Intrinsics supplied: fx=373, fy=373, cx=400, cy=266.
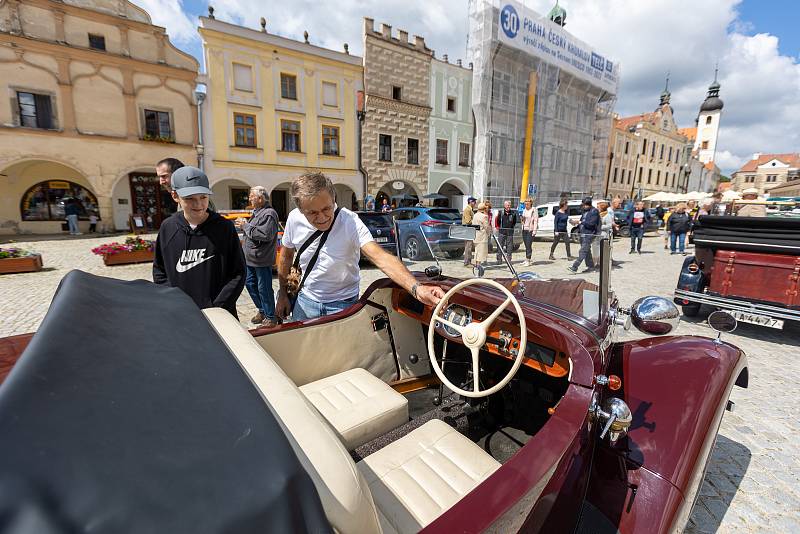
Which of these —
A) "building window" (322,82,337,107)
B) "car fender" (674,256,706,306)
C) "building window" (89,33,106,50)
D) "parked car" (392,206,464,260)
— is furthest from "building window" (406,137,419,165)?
"parked car" (392,206,464,260)

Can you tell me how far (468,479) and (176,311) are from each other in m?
1.40

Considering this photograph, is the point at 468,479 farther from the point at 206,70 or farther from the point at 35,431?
the point at 206,70

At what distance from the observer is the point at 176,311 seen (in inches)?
53.5

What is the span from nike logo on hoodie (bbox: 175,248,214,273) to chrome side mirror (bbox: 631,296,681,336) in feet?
9.18

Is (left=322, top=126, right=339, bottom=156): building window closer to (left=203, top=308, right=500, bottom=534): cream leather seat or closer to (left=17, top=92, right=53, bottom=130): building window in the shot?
(left=17, top=92, right=53, bottom=130): building window

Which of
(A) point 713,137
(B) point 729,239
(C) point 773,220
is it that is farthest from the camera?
(A) point 713,137

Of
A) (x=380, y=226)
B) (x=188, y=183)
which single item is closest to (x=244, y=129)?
(x=380, y=226)

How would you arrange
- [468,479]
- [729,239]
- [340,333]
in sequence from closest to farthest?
[468,479]
[340,333]
[729,239]

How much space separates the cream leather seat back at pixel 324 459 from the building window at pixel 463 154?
916 inches

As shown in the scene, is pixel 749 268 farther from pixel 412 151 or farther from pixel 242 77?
pixel 242 77

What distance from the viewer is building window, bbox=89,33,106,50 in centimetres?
1427

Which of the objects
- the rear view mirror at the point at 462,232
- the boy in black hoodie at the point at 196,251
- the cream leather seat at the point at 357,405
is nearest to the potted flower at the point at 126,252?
the boy in black hoodie at the point at 196,251

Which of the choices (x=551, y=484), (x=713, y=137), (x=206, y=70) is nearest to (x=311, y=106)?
(x=206, y=70)

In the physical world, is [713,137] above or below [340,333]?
above
